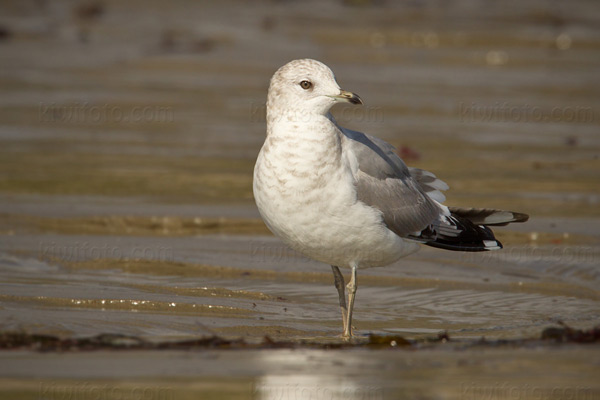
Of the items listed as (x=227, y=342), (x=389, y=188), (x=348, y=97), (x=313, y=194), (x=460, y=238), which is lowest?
(x=227, y=342)

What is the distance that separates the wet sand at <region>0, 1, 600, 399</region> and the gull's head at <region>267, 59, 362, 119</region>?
131 centimetres

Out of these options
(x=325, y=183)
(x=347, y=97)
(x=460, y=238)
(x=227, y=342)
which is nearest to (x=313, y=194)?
(x=325, y=183)

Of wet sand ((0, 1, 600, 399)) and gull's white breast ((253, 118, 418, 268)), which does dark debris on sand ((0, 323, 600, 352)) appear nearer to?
wet sand ((0, 1, 600, 399))

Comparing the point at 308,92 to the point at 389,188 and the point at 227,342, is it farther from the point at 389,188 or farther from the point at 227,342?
the point at 227,342

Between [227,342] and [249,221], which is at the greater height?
[249,221]

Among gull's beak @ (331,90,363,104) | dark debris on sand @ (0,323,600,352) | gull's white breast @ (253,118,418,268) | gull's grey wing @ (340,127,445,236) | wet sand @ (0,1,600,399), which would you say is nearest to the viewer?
wet sand @ (0,1,600,399)

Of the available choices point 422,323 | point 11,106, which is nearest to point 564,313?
point 422,323

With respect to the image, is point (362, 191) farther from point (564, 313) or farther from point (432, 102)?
point (432, 102)

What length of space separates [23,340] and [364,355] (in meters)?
1.71

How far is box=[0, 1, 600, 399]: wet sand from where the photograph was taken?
4.63 metres

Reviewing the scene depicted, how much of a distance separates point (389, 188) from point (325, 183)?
2.08 feet

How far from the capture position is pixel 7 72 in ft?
47.3

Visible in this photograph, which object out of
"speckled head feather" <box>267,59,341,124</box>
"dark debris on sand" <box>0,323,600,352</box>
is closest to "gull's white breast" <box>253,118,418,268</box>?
"speckled head feather" <box>267,59,341,124</box>

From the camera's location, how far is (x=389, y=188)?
5949 millimetres
